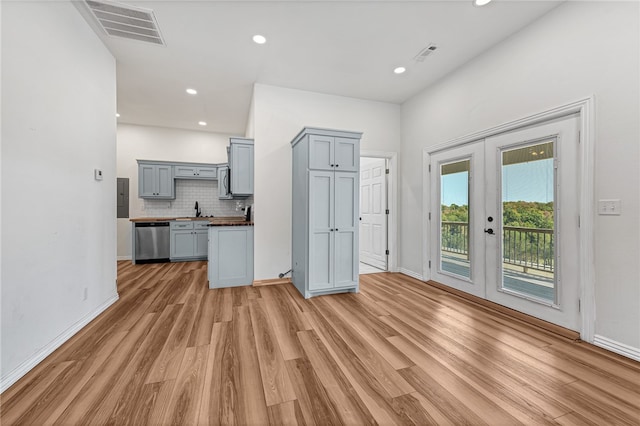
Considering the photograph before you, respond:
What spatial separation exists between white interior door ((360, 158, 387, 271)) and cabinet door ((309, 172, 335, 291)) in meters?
1.68

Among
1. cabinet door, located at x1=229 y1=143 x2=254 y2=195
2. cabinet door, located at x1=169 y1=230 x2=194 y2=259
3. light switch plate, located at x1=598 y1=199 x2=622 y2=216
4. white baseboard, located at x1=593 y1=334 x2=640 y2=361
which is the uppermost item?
cabinet door, located at x1=229 y1=143 x2=254 y2=195

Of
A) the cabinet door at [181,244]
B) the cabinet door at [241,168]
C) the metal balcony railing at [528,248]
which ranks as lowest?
the cabinet door at [181,244]

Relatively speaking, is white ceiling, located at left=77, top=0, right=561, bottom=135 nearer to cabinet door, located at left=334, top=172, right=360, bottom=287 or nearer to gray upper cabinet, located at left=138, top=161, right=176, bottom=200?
cabinet door, located at left=334, top=172, right=360, bottom=287

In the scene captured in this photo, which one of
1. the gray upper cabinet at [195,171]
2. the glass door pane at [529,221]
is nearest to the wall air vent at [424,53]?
the glass door pane at [529,221]

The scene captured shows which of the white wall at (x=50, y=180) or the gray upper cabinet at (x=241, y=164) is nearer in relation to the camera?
the white wall at (x=50, y=180)

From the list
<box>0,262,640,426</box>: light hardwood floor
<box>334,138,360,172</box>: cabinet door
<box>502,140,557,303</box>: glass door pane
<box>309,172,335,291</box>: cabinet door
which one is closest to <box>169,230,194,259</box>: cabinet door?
<box>0,262,640,426</box>: light hardwood floor

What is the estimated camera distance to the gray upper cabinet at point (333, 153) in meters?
3.27

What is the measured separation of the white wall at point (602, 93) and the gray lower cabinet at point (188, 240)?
5640mm

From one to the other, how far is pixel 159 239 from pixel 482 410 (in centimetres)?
597

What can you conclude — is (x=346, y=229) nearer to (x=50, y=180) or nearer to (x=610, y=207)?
(x=610, y=207)

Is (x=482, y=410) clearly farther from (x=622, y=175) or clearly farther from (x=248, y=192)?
(x=248, y=192)

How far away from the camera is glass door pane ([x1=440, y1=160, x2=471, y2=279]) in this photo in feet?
11.1

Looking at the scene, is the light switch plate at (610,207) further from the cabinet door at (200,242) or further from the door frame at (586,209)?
the cabinet door at (200,242)

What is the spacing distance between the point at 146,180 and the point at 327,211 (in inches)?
186
